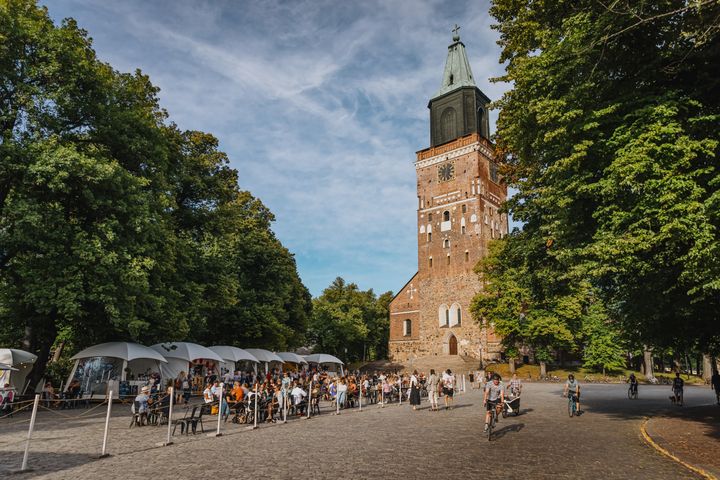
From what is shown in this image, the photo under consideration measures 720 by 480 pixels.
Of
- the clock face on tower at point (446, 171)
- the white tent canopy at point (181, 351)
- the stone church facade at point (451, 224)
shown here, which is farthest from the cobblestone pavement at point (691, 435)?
the clock face on tower at point (446, 171)

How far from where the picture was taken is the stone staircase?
47.8 meters

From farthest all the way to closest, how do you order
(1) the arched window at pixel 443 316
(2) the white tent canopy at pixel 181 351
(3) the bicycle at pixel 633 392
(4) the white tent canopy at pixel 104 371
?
(1) the arched window at pixel 443 316, (3) the bicycle at pixel 633 392, (2) the white tent canopy at pixel 181 351, (4) the white tent canopy at pixel 104 371

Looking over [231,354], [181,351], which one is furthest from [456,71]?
[181,351]

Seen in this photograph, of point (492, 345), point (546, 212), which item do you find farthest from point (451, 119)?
point (546, 212)

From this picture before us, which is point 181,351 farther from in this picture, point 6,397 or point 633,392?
point 633,392

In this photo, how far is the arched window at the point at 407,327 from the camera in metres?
59.1

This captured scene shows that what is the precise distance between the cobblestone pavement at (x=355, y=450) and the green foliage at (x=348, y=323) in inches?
1674

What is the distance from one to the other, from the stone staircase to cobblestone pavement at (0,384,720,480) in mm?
32494

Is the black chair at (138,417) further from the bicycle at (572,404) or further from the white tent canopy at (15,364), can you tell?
the bicycle at (572,404)

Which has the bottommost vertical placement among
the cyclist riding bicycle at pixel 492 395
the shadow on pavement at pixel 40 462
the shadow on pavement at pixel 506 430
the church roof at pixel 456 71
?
the shadow on pavement at pixel 40 462

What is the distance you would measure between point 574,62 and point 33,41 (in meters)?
17.6

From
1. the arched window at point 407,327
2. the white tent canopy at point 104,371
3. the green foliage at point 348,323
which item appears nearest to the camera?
the white tent canopy at point 104,371

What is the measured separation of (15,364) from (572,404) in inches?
837

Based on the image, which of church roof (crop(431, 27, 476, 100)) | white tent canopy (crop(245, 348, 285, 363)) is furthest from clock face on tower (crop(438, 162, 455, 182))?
white tent canopy (crop(245, 348, 285, 363))
